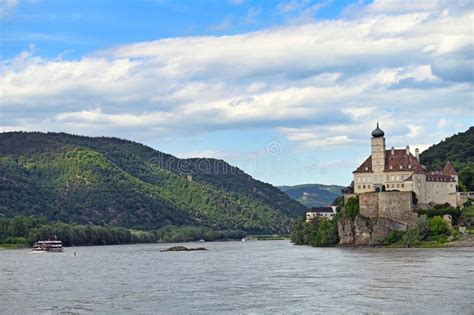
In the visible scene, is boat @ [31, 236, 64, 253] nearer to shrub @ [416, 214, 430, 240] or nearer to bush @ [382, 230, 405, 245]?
bush @ [382, 230, 405, 245]

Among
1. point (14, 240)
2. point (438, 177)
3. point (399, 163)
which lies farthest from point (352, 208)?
point (14, 240)

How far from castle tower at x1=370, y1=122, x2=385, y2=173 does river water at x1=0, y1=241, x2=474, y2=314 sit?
22226 mm

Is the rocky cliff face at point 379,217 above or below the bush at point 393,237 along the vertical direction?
above

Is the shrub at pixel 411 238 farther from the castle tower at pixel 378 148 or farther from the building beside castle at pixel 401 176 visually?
the castle tower at pixel 378 148

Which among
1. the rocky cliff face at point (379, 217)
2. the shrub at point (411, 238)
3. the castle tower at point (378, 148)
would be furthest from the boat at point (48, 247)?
the shrub at point (411, 238)

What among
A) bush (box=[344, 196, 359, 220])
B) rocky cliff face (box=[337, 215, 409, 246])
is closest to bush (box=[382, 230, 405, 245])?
rocky cliff face (box=[337, 215, 409, 246])

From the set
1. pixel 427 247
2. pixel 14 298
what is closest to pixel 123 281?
pixel 14 298

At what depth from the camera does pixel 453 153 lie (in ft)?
474

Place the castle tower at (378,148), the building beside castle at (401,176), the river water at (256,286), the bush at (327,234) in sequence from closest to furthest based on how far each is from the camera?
the river water at (256,286)
the building beside castle at (401,176)
the castle tower at (378,148)
the bush at (327,234)

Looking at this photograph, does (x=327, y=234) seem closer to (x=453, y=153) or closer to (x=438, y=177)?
(x=438, y=177)

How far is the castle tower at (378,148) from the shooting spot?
3952 inches

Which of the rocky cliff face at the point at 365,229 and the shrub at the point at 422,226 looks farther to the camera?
the rocky cliff face at the point at 365,229

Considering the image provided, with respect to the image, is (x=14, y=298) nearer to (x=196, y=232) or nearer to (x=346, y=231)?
(x=346, y=231)

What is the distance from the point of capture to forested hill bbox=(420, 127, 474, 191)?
13415 cm
